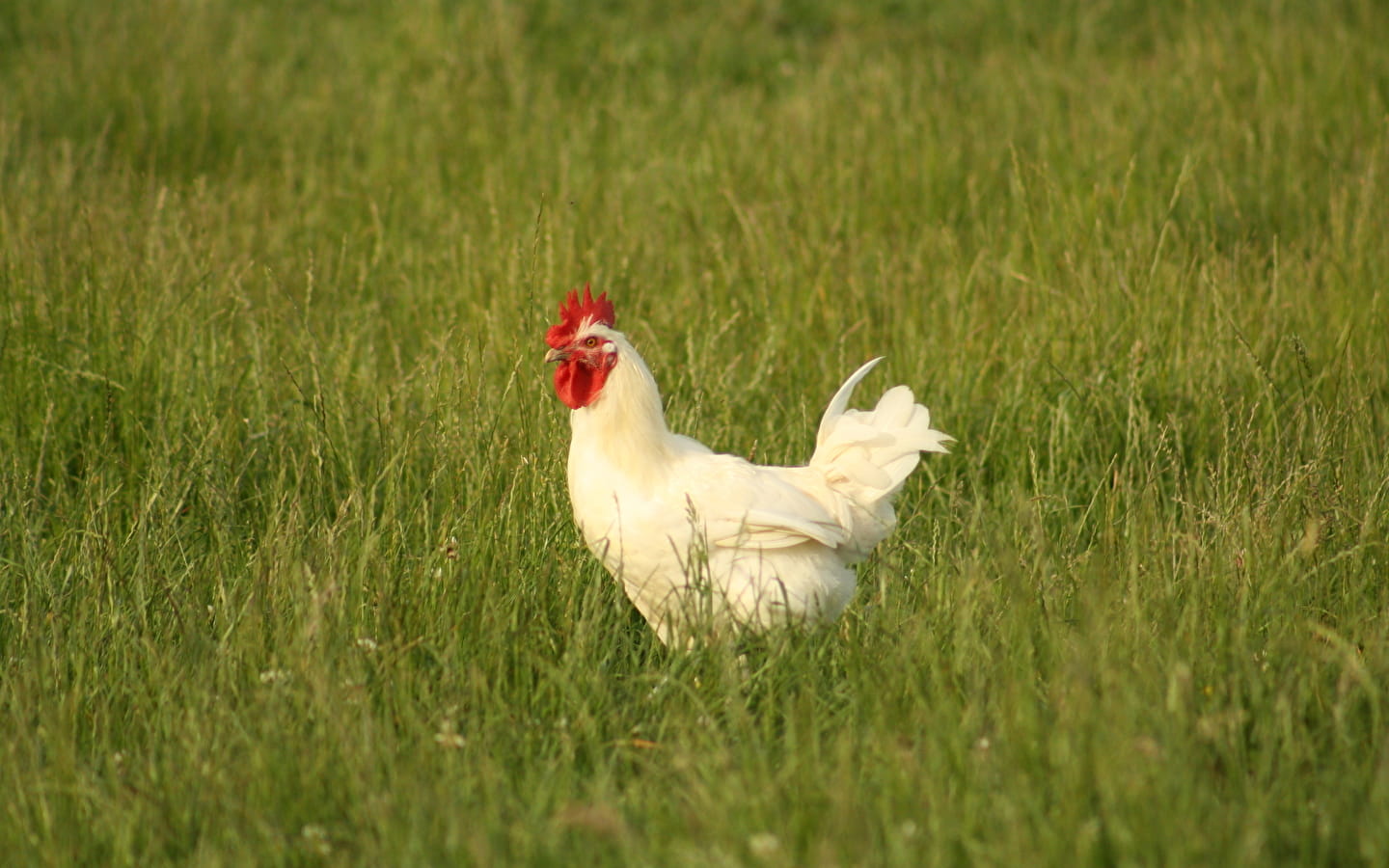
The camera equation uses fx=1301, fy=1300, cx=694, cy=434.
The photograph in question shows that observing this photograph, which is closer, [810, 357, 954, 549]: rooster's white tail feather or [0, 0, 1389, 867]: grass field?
[0, 0, 1389, 867]: grass field

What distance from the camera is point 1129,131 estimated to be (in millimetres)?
6246

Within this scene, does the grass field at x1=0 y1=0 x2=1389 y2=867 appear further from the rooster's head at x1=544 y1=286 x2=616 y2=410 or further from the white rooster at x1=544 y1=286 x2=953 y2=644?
the rooster's head at x1=544 y1=286 x2=616 y2=410

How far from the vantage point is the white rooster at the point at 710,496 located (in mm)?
3355

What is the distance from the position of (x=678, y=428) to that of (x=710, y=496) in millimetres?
1040

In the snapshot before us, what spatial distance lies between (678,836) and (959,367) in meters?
2.87

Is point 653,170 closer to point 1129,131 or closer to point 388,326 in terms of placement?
point 388,326

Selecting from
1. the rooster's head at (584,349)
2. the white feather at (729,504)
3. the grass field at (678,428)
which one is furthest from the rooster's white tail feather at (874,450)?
the rooster's head at (584,349)

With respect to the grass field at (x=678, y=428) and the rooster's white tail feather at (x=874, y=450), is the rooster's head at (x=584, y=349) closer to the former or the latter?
the grass field at (x=678, y=428)

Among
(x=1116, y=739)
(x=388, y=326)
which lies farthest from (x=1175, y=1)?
(x=1116, y=739)

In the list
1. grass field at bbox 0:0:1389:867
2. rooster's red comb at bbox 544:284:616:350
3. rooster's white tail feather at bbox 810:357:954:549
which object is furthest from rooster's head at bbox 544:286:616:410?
rooster's white tail feather at bbox 810:357:954:549

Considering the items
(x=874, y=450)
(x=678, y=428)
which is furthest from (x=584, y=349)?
(x=678, y=428)

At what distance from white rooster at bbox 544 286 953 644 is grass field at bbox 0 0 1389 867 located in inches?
5.8

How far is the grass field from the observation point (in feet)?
8.02

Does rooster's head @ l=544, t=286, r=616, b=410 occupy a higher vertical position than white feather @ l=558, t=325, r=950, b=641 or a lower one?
higher
